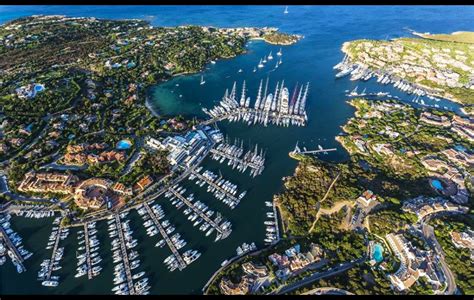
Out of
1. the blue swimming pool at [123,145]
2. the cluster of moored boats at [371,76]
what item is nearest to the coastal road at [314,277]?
the blue swimming pool at [123,145]

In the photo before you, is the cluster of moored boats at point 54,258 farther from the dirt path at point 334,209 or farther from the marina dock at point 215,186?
the dirt path at point 334,209

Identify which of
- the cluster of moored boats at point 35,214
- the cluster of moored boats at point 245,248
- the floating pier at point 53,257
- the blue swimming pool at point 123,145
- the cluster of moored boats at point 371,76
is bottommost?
the floating pier at point 53,257

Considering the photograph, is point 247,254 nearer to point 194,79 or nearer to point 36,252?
point 36,252

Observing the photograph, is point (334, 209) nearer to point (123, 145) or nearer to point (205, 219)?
point (205, 219)

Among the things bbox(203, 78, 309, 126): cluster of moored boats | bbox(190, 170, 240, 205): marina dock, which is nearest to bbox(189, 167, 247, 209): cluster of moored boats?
bbox(190, 170, 240, 205): marina dock

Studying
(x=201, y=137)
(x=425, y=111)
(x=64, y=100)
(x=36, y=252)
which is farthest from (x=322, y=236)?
(x=64, y=100)

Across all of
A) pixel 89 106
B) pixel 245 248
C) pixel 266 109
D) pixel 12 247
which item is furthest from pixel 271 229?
pixel 89 106
